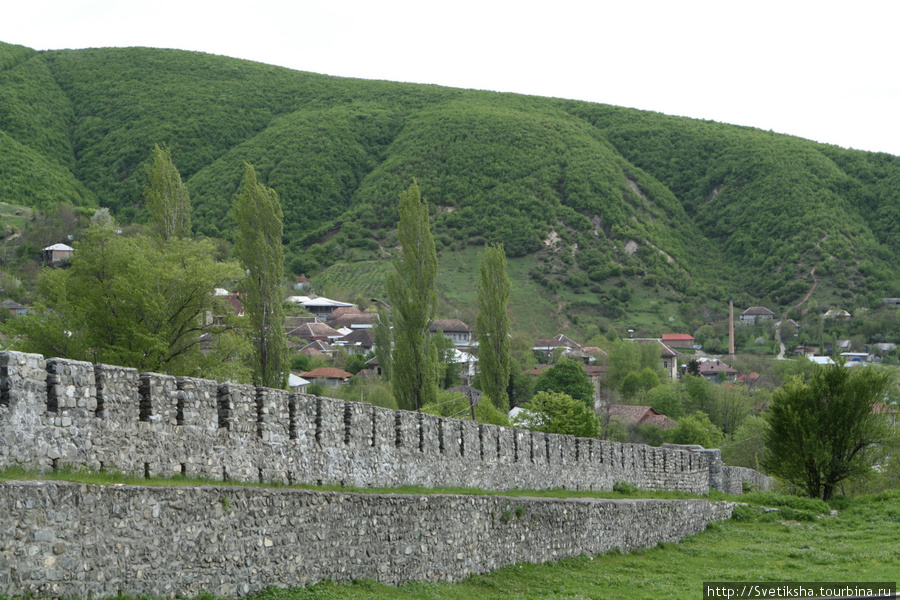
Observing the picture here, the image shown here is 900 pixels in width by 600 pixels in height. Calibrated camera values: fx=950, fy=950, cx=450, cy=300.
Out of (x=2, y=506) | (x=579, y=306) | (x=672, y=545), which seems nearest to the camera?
(x=2, y=506)

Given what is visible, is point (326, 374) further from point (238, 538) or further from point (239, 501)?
point (238, 538)

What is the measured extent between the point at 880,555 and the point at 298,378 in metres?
61.6

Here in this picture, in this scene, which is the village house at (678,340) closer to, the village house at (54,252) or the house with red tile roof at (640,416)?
the house with red tile roof at (640,416)

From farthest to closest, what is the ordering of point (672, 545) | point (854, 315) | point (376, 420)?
point (854, 315) → point (672, 545) → point (376, 420)

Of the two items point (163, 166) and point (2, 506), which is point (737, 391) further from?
point (2, 506)

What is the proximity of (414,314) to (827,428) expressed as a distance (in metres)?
17.0

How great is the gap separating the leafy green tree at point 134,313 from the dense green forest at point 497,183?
240 feet

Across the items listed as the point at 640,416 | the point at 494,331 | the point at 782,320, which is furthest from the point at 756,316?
the point at 494,331

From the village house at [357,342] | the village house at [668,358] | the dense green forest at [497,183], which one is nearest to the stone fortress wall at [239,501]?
the village house at [357,342]

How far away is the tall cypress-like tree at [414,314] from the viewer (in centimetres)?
3847

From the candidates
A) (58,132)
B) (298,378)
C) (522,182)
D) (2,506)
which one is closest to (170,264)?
(2,506)

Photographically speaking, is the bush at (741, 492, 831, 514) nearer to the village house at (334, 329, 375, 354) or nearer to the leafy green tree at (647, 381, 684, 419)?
the leafy green tree at (647, 381, 684, 419)

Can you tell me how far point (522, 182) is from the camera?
138125 millimetres

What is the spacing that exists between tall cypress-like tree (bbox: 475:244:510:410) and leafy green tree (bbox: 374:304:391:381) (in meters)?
18.2
